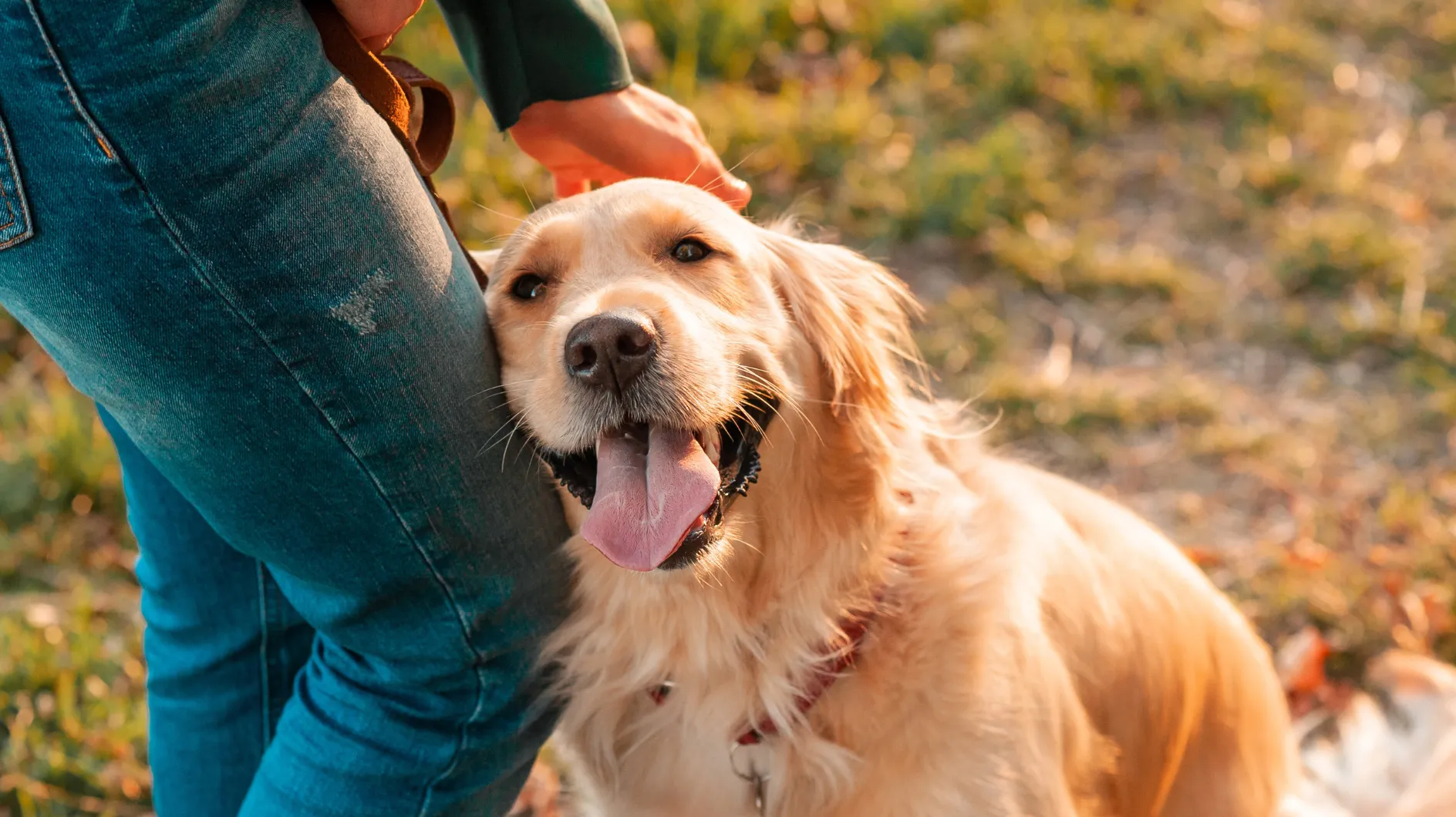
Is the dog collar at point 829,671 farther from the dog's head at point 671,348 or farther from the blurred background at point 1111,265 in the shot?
the blurred background at point 1111,265

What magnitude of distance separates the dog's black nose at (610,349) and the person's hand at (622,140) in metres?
0.38

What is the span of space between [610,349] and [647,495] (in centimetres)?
22

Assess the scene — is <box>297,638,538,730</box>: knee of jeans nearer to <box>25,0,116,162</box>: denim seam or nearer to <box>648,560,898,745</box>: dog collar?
<box>648,560,898,745</box>: dog collar

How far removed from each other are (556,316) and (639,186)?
285mm

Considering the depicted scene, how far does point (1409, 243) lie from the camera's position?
170 inches

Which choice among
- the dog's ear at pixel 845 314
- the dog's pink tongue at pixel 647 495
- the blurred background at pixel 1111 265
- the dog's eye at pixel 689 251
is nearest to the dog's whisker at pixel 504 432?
the dog's pink tongue at pixel 647 495

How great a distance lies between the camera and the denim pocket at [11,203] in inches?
47.9

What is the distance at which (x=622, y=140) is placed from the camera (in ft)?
6.46

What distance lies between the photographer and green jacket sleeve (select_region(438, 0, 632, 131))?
1780mm

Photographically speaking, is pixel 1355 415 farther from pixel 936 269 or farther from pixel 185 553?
pixel 185 553

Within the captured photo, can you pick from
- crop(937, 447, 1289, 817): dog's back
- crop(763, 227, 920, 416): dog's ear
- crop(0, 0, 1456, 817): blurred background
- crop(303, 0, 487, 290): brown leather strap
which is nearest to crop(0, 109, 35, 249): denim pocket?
crop(303, 0, 487, 290): brown leather strap

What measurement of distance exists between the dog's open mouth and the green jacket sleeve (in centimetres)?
55

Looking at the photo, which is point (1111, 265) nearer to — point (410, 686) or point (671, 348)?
point (671, 348)

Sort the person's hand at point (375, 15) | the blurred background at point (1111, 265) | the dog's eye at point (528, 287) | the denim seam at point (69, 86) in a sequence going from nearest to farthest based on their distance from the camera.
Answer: the denim seam at point (69, 86), the person's hand at point (375, 15), the dog's eye at point (528, 287), the blurred background at point (1111, 265)
